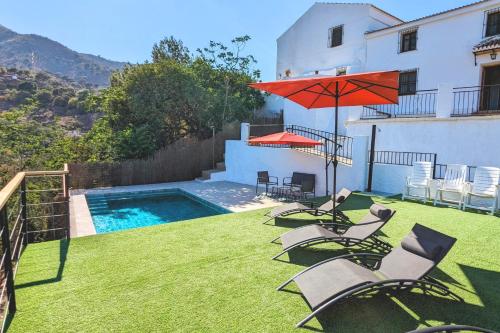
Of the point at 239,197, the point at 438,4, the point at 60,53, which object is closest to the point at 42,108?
the point at 239,197

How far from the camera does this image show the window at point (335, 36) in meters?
19.2

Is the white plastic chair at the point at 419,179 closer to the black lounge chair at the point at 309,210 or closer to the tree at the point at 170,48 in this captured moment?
the black lounge chair at the point at 309,210

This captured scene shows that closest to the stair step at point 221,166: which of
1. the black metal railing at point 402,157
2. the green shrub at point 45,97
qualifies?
the black metal railing at point 402,157

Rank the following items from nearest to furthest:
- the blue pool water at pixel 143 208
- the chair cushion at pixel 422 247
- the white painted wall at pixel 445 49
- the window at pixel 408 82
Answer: the chair cushion at pixel 422 247 < the blue pool water at pixel 143 208 < the white painted wall at pixel 445 49 < the window at pixel 408 82

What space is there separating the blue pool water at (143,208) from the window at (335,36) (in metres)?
13.8

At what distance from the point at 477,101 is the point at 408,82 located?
11.5 feet

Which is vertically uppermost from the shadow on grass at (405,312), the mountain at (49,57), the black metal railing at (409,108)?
the mountain at (49,57)

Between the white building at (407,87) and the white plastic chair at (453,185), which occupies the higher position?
the white building at (407,87)

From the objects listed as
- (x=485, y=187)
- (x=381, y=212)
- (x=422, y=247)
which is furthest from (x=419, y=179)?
(x=422, y=247)

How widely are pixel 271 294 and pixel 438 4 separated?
19.1m

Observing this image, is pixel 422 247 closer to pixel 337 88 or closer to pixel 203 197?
pixel 337 88

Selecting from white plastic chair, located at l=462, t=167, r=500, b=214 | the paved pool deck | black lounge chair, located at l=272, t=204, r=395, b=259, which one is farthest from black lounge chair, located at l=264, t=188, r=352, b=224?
white plastic chair, located at l=462, t=167, r=500, b=214

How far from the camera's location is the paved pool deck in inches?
338

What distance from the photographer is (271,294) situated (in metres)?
3.73
